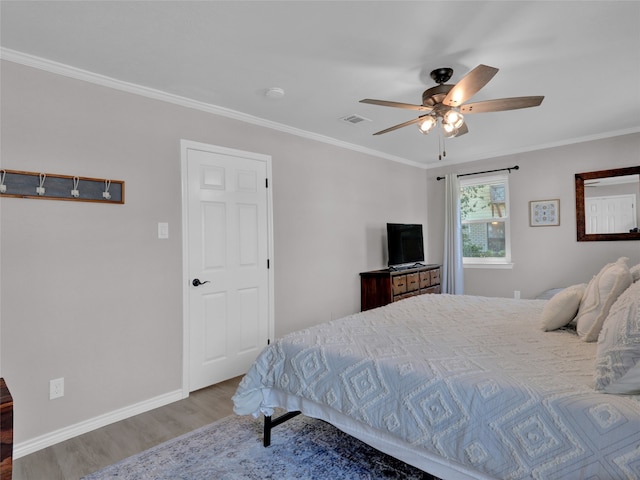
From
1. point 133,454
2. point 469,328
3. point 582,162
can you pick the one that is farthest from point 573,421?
point 582,162

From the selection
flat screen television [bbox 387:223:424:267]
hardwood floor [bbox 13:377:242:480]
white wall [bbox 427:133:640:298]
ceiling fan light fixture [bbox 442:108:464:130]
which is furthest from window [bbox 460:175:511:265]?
hardwood floor [bbox 13:377:242:480]

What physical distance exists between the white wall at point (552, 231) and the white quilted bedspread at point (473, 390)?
9.46 ft

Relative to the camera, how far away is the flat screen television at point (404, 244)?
4832 mm

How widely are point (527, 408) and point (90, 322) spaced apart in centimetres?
268

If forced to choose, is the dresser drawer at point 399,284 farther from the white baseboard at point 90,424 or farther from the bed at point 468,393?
the white baseboard at point 90,424

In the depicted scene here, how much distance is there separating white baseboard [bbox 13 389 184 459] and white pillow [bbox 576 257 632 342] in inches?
115

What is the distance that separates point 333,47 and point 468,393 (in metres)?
2.12

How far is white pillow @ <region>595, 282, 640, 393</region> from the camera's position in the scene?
1276 millimetres

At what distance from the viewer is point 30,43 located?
7.07ft

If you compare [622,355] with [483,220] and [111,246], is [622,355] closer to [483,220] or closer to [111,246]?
[111,246]

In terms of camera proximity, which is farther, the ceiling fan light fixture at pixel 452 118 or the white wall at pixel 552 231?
the white wall at pixel 552 231

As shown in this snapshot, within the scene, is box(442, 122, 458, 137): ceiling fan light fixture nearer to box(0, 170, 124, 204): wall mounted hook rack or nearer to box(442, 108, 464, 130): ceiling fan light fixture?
box(442, 108, 464, 130): ceiling fan light fixture

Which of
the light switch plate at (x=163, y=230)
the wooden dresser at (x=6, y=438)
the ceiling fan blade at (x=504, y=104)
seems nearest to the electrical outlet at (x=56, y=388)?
the wooden dresser at (x=6, y=438)

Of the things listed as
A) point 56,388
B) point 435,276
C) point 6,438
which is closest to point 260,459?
point 6,438
